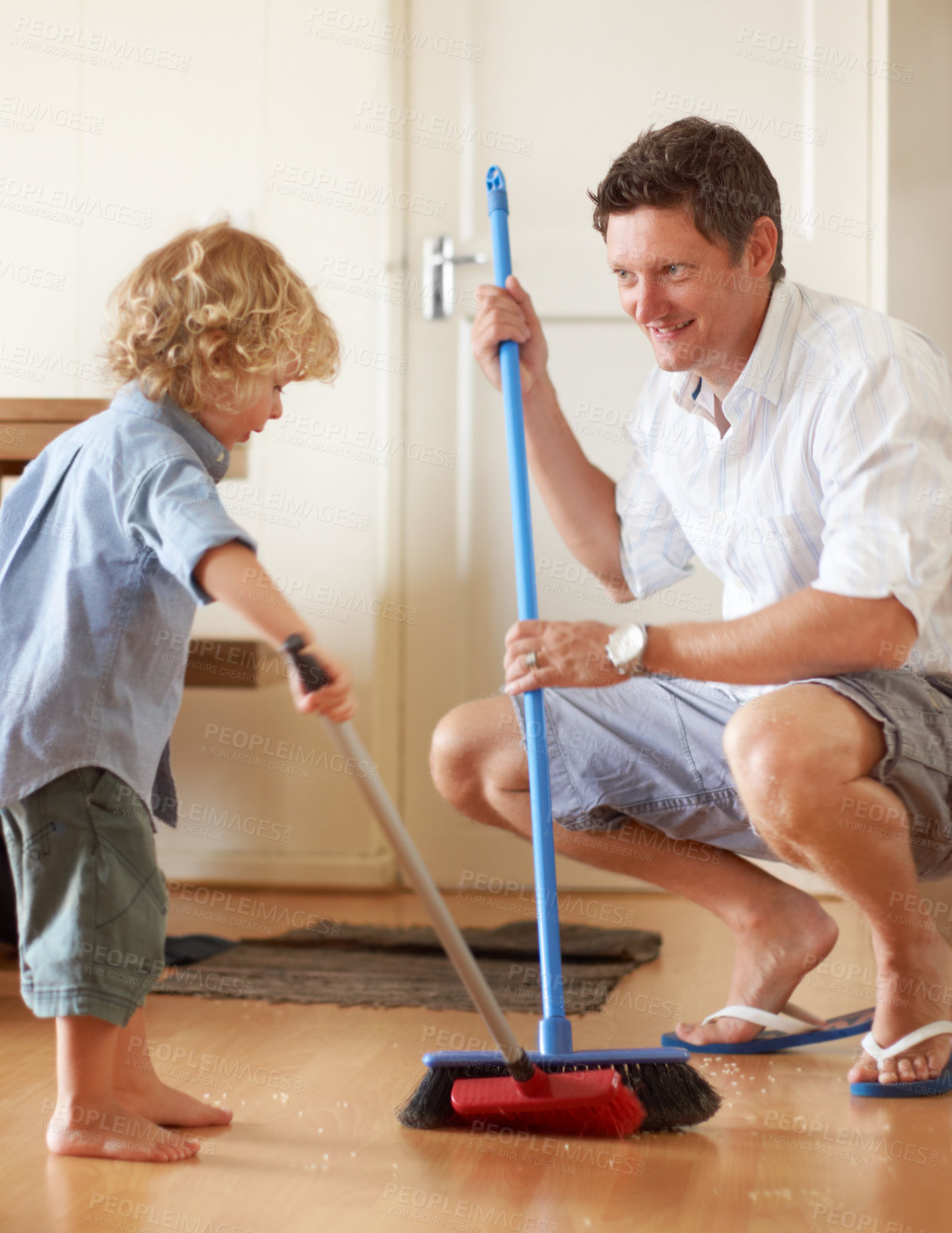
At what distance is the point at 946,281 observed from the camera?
2006 mm

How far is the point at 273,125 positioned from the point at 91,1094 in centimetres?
172

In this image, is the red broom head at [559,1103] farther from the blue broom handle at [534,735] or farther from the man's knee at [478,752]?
the man's knee at [478,752]

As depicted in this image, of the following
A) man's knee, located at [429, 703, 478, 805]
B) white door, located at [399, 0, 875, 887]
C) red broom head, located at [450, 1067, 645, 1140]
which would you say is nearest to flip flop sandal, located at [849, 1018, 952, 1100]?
red broom head, located at [450, 1067, 645, 1140]

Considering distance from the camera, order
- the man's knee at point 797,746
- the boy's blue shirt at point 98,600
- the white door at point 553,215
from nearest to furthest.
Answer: the boy's blue shirt at point 98,600
the man's knee at point 797,746
the white door at point 553,215

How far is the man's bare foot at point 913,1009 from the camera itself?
1.15 metres

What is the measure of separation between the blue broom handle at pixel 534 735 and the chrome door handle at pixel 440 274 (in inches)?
31.3

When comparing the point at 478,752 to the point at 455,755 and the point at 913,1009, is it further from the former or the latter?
the point at 913,1009

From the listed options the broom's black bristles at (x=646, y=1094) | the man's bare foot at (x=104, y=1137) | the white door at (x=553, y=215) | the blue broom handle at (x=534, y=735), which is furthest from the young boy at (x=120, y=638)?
the white door at (x=553, y=215)

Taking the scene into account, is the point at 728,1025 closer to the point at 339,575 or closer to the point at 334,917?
the point at 334,917

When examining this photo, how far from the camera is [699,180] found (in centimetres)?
123

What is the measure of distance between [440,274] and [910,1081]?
1532 mm

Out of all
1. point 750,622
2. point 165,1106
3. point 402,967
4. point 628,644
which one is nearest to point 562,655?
point 628,644

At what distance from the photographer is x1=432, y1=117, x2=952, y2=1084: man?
3.72 feet

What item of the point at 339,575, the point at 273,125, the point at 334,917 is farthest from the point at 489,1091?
the point at 273,125
